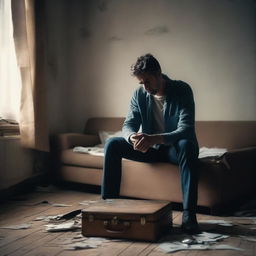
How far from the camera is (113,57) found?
405 centimetres

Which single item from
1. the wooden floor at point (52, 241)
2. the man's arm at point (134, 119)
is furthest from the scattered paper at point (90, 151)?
the man's arm at point (134, 119)

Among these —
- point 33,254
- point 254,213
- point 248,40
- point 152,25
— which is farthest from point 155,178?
point 152,25

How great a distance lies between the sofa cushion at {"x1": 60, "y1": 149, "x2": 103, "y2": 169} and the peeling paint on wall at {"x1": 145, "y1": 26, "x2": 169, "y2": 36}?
138 centimetres

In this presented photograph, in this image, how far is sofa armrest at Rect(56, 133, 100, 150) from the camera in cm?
349

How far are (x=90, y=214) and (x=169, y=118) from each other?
0.85 meters

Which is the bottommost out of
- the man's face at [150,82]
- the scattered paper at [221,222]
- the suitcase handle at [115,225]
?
the scattered paper at [221,222]

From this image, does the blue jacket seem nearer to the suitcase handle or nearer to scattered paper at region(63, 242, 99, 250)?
the suitcase handle

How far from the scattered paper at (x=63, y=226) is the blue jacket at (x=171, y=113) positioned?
0.61 m

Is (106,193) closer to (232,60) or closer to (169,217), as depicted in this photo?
(169,217)

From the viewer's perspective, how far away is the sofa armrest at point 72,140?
3492mm

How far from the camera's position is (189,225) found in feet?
6.89

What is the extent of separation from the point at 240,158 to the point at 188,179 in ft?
2.13

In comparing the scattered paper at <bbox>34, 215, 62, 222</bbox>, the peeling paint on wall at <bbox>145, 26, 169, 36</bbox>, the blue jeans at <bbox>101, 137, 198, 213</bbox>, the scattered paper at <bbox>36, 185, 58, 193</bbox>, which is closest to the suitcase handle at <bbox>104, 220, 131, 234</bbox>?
the blue jeans at <bbox>101, 137, 198, 213</bbox>

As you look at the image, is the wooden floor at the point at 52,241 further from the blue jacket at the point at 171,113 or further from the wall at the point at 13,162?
the blue jacket at the point at 171,113
